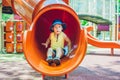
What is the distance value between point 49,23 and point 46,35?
0.98ft

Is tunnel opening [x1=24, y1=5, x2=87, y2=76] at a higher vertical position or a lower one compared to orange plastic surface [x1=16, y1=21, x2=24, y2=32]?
lower

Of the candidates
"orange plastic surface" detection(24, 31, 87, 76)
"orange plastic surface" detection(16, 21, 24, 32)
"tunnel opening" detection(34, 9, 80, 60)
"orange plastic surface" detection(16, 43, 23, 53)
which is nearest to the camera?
"orange plastic surface" detection(24, 31, 87, 76)

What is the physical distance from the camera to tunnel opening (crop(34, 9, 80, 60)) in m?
6.00

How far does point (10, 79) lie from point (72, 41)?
5.03 ft

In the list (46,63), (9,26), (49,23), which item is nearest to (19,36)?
(9,26)

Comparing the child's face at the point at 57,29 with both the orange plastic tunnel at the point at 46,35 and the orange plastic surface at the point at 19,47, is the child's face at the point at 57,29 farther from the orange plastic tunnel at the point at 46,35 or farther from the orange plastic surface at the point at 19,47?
the orange plastic surface at the point at 19,47

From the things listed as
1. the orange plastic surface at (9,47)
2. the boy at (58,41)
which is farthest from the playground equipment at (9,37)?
the boy at (58,41)

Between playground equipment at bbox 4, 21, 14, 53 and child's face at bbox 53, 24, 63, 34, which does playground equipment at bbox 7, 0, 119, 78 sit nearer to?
child's face at bbox 53, 24, 63, 34

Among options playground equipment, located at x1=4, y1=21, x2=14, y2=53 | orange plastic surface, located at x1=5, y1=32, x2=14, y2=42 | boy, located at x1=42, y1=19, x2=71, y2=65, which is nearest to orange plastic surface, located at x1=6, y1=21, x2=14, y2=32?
playground equipment, located at x1=4, y1=21, x2=14, y2=53

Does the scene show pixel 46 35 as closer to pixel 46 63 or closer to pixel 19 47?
pixel 46 63

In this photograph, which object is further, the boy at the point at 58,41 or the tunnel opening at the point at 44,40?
the boy at the point at 58,41

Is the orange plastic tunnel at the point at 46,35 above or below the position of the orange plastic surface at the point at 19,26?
below

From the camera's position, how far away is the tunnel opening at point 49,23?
600cm

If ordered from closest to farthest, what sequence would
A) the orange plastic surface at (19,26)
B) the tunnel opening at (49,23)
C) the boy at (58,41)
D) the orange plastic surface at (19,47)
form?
the boy at (58,41), the tunnel opening at (49,23), the orange plastic surface at (19,47), the orange plastic surface at (19,26)
